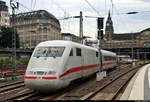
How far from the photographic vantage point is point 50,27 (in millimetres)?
94500

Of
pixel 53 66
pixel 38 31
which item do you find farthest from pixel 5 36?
pixel 53 66

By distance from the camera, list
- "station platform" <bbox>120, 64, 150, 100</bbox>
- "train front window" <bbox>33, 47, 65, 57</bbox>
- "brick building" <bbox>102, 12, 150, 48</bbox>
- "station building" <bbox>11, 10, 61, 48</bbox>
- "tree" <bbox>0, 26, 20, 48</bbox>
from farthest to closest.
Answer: "brick building" <bbox>102, 12, 150, 48</bbox>, "station building" <bbox>11, 10, 61, 48</bbox>, "tree" <bbox>0, 26, 20, 48</bbox>, "train front window" <bbox>33, 47, 65, 57</bbox>, "station platform" <bbox>120, 64, 150, 100</bbox>

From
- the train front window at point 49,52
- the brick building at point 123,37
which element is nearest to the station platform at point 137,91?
the train front window at point 49,52

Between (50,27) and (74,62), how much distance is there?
8206cm

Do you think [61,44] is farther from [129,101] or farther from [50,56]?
[129,101]

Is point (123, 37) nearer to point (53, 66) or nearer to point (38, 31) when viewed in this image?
point (38, 31)

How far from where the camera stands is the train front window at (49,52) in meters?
12.7

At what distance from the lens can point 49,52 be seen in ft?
42.3

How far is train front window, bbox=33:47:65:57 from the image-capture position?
12.7 meters

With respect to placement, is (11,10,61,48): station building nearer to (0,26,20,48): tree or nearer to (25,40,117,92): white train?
(0,26,20,48): tree

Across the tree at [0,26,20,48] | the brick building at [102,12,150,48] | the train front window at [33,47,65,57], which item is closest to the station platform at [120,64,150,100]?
the train front window at [33,47,65,57]

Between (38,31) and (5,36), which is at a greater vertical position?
(38,31)

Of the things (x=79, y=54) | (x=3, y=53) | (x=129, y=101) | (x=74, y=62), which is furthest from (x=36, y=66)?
(x=3, y=53)

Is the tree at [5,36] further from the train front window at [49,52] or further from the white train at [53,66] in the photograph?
the train front window at [49,52]
